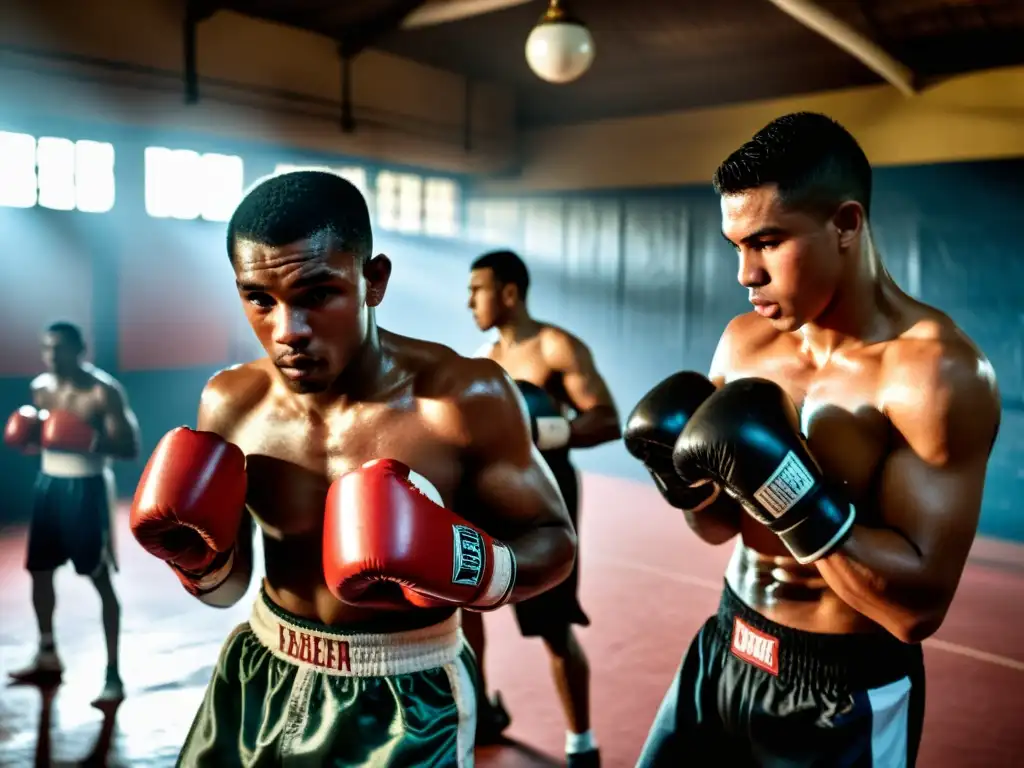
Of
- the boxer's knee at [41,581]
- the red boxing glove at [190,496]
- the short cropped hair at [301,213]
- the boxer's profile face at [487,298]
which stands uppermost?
the short cropped hair at [301,213]

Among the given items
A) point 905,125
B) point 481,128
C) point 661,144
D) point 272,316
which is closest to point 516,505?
point 272,316

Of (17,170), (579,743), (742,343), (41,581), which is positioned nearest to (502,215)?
(17,170)

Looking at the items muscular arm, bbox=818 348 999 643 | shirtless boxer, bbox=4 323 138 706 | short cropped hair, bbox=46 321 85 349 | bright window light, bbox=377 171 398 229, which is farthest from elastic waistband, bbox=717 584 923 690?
bright window light, bbox=377 171 398 229

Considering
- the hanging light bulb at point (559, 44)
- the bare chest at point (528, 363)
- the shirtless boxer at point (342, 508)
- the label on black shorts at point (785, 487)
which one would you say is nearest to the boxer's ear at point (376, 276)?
the shirtless boxer at point (342, 508)

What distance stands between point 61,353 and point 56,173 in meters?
2.86

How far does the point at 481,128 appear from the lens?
8219 mm

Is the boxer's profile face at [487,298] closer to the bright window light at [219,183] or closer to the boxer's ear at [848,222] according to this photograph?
the boxer's ear at [848,222]

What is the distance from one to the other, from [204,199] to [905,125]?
16.7 ft

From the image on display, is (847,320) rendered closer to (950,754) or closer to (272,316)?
(272,316)

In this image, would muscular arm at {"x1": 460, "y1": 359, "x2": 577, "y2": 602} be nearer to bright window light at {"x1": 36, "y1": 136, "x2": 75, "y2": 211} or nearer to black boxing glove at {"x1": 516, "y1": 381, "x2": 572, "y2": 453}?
black boxing glove at {"x1": 516, "y1": 381, "x2": 572, "y2": 453}

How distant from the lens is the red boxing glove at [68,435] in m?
3.45

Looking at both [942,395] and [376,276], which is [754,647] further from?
[376,276]

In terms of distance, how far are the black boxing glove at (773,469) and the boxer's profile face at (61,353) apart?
2983mm

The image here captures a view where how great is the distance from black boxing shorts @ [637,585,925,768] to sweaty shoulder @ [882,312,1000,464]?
1.23 ft
